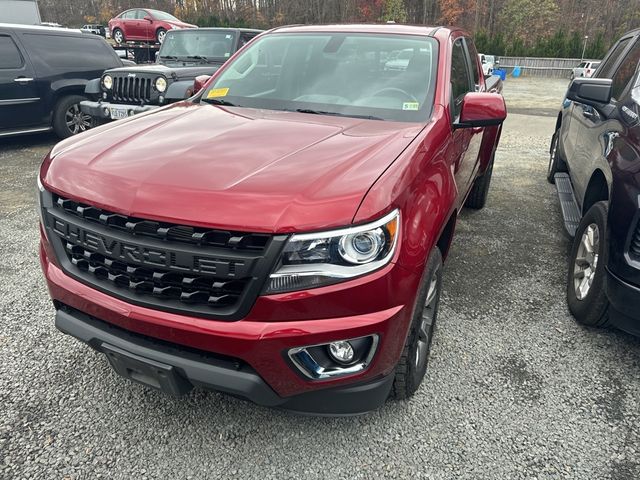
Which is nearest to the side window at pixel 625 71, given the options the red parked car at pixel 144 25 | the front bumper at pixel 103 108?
the front bumper at pixel 103 108

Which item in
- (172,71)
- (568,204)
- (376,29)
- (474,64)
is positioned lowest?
(568,204)

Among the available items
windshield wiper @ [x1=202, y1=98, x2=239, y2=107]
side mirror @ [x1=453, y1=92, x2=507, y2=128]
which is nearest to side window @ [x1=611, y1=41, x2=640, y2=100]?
side mirror @ [x1=453, y1=92, x2=507, y2=128]

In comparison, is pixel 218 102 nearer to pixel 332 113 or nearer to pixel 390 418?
pixel 332 113

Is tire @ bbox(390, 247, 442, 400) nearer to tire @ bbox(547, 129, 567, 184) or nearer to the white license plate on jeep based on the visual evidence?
tire @ bbox(547, 129, 567, 184)

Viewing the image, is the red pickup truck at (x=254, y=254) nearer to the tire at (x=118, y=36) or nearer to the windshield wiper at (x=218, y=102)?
the windshield wiper at (x=218, y=102)

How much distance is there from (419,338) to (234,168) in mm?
1182

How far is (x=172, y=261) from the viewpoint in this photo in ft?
5.65

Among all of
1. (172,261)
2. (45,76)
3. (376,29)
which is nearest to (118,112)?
(45,76)

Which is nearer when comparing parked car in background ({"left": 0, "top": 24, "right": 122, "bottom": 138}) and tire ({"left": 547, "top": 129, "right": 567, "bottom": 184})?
tire ({"left": 547, "top": 129, "right": 567, "bottom": 184})

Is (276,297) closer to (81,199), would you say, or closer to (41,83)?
(81,199)

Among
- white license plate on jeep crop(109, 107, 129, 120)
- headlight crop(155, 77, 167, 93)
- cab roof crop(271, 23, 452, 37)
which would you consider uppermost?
cab roof crop(271, 23, 452, 37)

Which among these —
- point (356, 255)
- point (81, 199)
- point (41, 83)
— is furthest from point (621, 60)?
point (41, 83)

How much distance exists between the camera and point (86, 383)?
248 cm

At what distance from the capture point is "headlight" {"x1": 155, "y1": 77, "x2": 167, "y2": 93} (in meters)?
6.41
